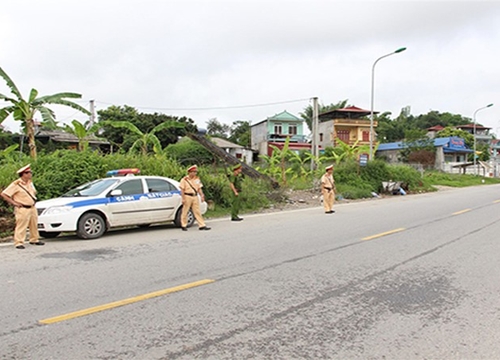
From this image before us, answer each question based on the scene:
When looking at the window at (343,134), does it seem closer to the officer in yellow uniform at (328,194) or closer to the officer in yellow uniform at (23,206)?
the officer in yellow uniform at (328,194)

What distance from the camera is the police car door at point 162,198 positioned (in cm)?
1146

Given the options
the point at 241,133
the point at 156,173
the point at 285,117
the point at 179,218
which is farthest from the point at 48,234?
the point at 241,133

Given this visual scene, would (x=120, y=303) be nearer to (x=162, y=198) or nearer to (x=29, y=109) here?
(x=162, y=198)

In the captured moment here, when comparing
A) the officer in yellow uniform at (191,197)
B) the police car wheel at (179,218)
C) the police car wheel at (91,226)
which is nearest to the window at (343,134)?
the police car wheel at (179,218)

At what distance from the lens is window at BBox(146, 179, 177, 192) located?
1155 cm

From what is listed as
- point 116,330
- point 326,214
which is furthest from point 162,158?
point 116,330

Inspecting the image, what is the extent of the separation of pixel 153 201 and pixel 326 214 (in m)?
6.59

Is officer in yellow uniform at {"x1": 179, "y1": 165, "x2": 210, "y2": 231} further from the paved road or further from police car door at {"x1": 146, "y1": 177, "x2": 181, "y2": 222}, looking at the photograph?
the paved road

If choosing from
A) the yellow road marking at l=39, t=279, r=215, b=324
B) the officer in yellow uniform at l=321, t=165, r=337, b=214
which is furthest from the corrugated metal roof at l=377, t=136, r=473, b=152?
the yellow road marking at l=39, t=279, r=215, b=324

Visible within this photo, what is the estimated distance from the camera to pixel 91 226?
10188 millimetres

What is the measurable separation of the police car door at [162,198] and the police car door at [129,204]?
211 millimetres

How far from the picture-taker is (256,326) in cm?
452

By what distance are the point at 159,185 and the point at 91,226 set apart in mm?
2178

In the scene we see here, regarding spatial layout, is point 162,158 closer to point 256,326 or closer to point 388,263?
point 388,263
